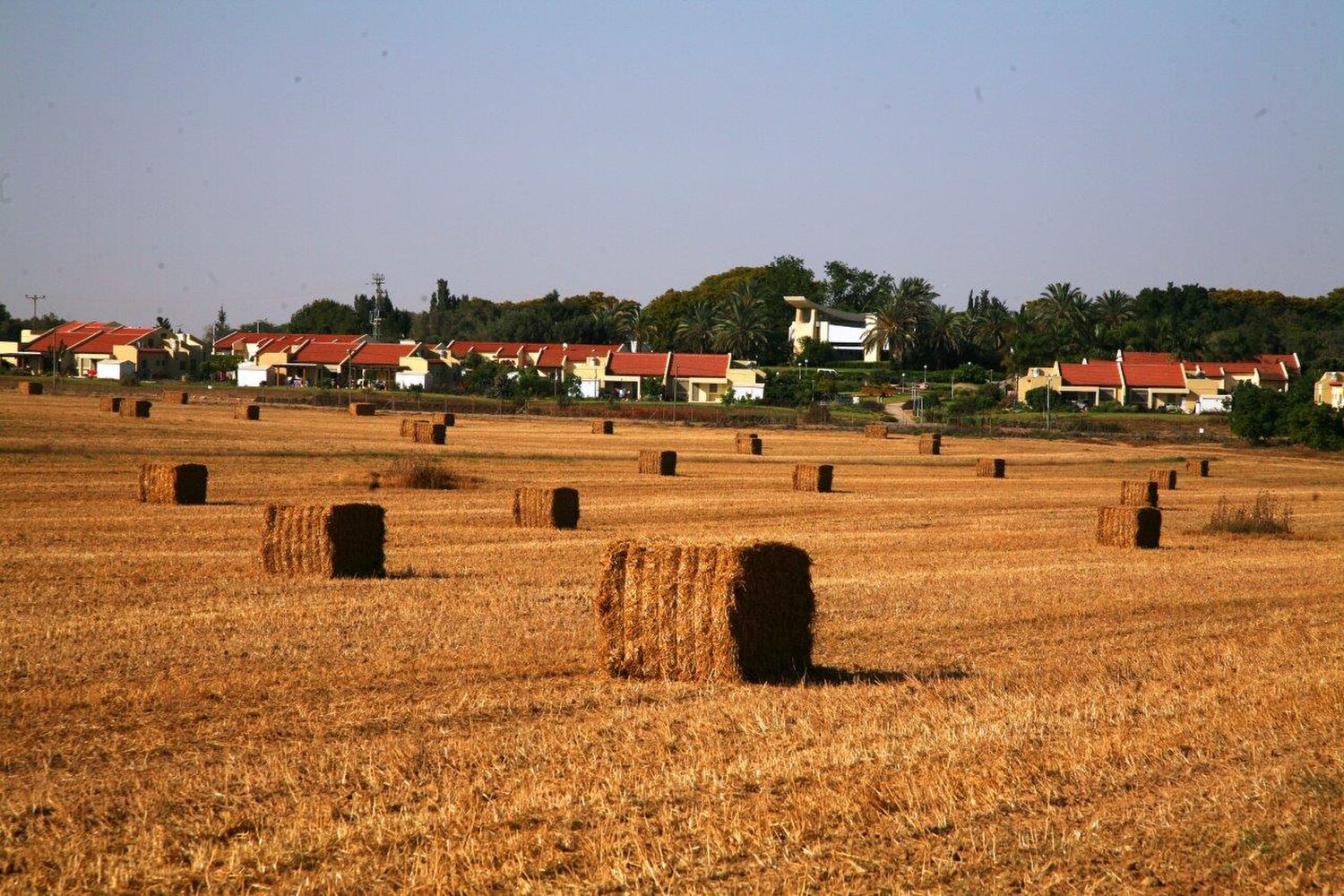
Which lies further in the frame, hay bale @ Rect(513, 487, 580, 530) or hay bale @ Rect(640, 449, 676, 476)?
hay bale @ Rect(640, 449, 676, 476)

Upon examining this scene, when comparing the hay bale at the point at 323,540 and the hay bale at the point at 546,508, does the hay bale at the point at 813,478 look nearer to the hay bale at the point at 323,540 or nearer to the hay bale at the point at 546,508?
the hay bale at the point at 546,508

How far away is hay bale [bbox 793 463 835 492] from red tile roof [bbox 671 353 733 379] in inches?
3476

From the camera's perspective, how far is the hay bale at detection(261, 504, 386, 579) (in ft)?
63.4

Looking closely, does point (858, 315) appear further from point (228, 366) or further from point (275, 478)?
point (275, 478)

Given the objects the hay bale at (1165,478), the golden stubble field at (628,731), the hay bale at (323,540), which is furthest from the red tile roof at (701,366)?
the hay bale at (323,540)

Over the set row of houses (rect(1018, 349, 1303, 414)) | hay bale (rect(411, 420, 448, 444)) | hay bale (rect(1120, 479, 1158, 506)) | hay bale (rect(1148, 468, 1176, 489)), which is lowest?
hay bale (rect(1148, 468, 1176, 489))

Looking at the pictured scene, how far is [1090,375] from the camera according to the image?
426 feet

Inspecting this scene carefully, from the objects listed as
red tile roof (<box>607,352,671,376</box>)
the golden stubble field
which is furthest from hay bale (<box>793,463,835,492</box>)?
red tile roof (<box>607,352,671,376</box>)

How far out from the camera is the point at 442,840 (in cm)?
732

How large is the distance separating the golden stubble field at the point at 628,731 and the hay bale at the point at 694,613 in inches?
14.2

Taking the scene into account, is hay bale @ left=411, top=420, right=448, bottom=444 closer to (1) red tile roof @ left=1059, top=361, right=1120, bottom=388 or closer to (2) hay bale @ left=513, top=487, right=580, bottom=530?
(2) hay bale @ left=513, top=487, right=580, bottom=530

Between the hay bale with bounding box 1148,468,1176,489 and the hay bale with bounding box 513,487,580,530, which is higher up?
the hay bale with bounding box 513,487,580,530

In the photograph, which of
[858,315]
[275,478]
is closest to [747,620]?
[275,478]

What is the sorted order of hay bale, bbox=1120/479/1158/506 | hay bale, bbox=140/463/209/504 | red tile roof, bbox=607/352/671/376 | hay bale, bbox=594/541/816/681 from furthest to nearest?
1. red tile roof, bbox=607/352/671/376
2. hay bale, bbox=1120/479/1158/506
3. hay bale, bbox=140/463/209/504
4. hay bale, bbox=594/541/816/681
